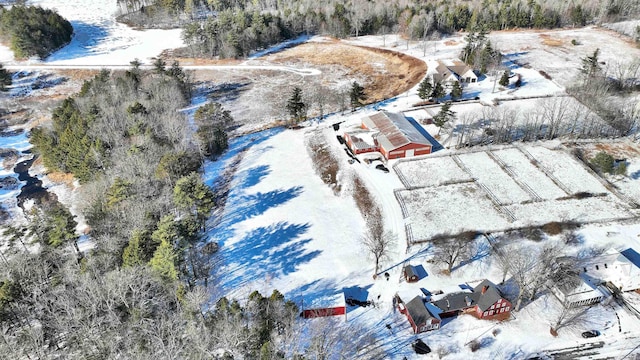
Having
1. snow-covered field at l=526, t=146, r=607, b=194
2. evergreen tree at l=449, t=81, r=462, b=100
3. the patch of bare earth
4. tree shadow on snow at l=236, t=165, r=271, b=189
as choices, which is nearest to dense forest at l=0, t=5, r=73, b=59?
tree shadow on snow at l=236, t=165, r=271, b=189

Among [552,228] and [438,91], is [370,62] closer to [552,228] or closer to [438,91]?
[438,91]

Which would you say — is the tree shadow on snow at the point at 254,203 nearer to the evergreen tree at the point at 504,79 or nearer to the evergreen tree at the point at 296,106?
the evergreen tree at the point at 296,106

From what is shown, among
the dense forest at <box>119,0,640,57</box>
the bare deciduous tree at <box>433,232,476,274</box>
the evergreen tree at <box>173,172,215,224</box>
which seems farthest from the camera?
the dense forest at <box>119,0,640,57</box>

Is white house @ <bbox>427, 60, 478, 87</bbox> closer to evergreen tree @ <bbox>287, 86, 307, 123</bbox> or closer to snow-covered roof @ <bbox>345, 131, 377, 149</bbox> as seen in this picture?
snow-covered roof @ <bbox>345, 131, 377, 149</bbox>

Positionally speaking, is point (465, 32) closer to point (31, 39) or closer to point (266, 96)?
point (266, 96)

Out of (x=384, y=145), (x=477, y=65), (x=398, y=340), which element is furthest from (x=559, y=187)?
(x=477, y=65)

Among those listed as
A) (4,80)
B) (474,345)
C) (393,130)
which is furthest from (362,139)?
(4,80)
